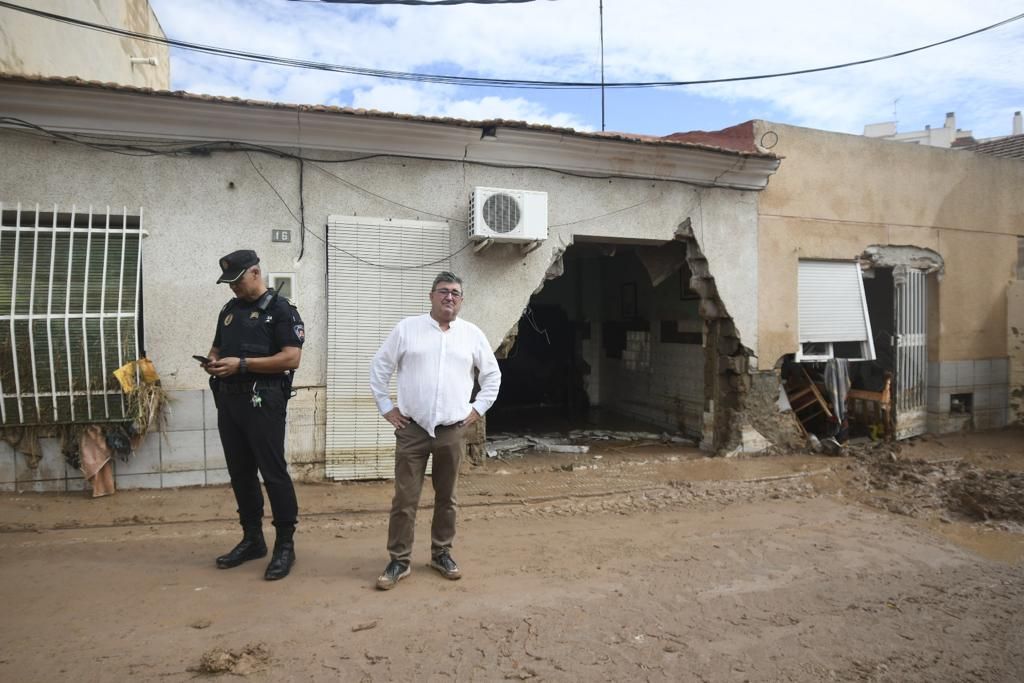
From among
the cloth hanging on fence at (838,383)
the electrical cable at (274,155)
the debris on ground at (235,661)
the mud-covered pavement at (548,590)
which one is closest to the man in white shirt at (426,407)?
the mud-covered pavement at (548,590)

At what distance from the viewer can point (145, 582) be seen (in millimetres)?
3734

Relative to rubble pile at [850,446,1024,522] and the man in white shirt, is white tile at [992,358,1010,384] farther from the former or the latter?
the man in white shirt

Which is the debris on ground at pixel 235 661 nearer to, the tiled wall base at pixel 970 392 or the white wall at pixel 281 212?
the white wall at pixel 281 212

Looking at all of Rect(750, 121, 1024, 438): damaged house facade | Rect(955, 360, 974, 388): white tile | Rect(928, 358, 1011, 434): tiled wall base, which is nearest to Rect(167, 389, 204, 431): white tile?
Rect(750, 121, 1024, 438): damaged house facade

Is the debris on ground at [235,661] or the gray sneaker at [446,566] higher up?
the gray sneaker at [446,566]

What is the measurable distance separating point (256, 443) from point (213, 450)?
2292 mm

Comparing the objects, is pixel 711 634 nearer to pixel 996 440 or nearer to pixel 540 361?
pixel 996 440

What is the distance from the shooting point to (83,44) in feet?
28.0

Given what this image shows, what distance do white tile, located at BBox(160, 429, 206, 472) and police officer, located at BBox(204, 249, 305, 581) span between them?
2.00 metres

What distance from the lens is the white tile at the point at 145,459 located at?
5484 mm

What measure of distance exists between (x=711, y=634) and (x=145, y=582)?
125 inches

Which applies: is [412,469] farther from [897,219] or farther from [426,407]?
[897,219]

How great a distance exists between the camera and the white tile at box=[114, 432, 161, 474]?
18.0ft

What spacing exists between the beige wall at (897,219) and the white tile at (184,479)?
20.2 feet
